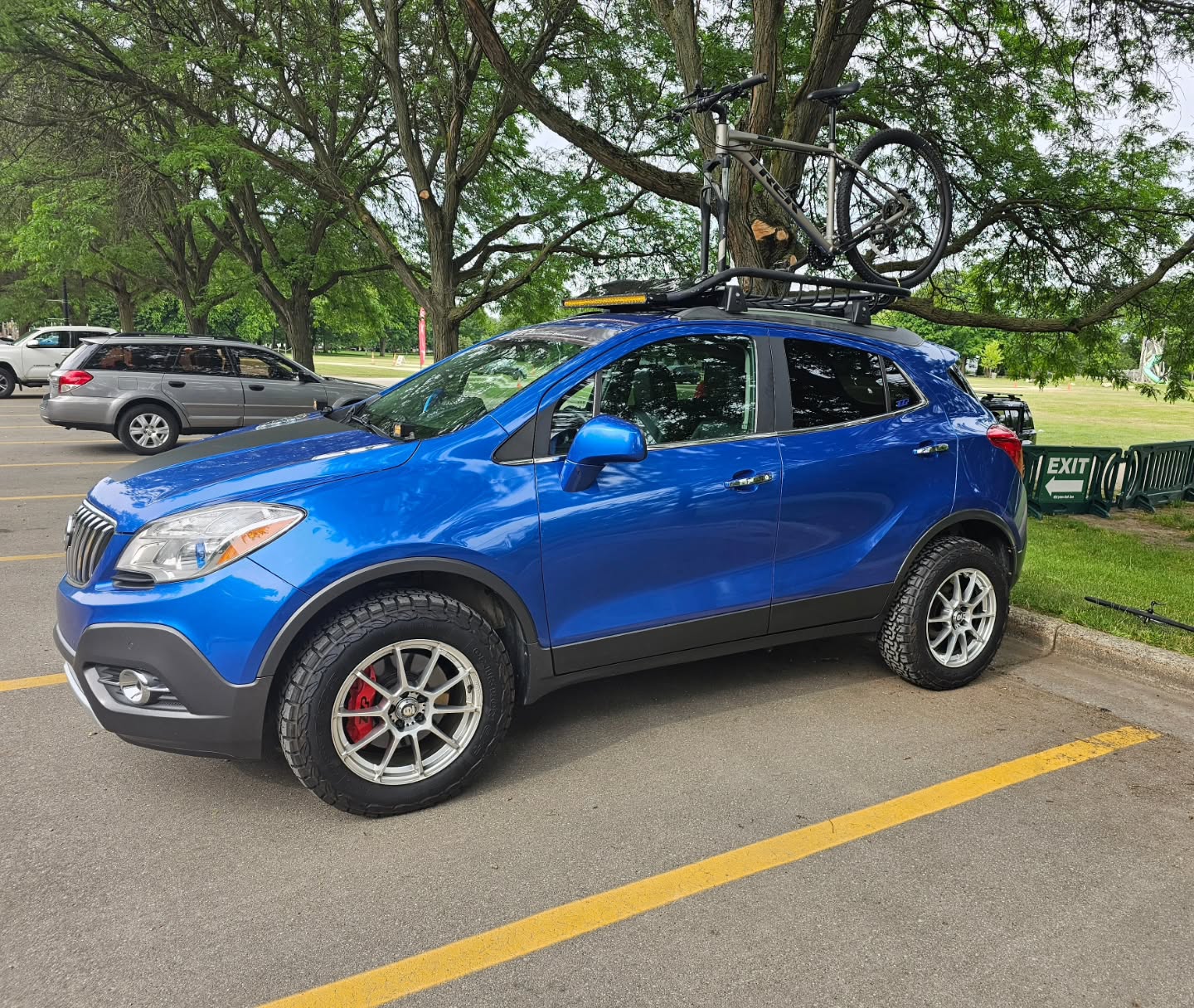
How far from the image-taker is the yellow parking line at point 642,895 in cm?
229

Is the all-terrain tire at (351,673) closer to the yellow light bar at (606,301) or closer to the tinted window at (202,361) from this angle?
the yellow light bar at (606,301)

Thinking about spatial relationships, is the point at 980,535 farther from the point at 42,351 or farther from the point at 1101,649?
the point at 42,351

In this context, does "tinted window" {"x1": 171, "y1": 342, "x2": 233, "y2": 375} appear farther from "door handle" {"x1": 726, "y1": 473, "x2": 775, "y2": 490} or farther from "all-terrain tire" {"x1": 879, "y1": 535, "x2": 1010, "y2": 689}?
"all-terrain tire" {"x1": 879, "y1": 535, "x2": 1010, "y2": 689}

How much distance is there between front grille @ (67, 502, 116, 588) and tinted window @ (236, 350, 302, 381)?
1079 cm

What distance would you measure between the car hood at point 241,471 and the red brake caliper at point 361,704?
697 mm

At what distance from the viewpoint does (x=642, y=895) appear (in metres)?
2.67

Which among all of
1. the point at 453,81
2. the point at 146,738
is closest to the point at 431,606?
the point at 146,738

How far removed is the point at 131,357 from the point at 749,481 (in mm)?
11798

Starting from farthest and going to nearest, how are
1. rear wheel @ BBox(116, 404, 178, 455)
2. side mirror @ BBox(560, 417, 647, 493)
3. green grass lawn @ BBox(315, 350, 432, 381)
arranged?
green grass lawn @ BBox(315, 350, 432, 381) → rear wheel @ BBox(116, 404, 178, 455) → side mirror @ BBox(560, 417, 647, 493)

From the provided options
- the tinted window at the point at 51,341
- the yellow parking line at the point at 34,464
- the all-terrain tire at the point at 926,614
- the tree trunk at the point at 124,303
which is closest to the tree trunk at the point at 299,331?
the tinted window at the point at 51,341

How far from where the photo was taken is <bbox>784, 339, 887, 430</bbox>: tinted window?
3.92m

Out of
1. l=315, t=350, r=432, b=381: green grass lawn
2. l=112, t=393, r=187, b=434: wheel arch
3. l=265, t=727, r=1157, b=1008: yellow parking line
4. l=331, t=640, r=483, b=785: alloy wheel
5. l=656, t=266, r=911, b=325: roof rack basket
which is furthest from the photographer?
l=315, t=350, r=432, b=381: green grass lawn

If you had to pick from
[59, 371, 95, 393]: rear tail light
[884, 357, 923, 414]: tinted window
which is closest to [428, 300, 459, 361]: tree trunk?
[59, 371, 95, 393]: rear tail light

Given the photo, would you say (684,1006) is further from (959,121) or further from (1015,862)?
(959,121)
